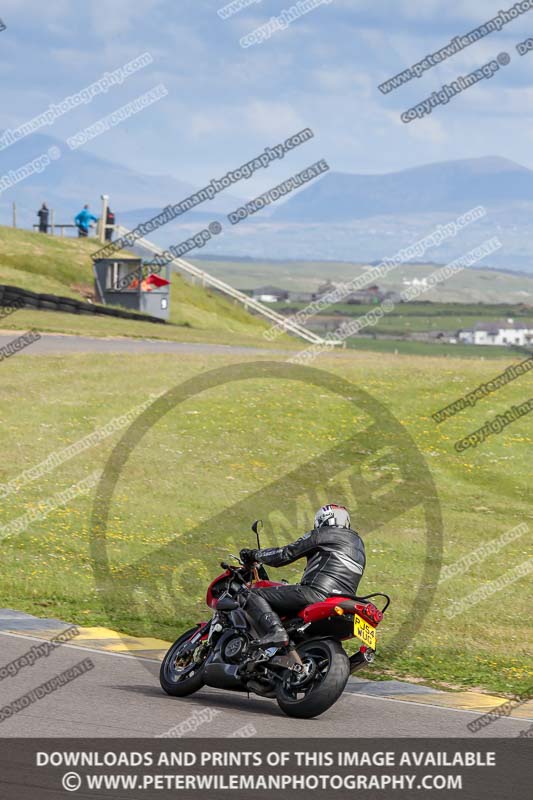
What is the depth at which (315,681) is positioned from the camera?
30.7 feet

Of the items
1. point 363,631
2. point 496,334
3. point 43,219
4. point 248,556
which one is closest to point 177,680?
point 248,556

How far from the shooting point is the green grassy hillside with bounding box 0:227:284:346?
41656 millimetres

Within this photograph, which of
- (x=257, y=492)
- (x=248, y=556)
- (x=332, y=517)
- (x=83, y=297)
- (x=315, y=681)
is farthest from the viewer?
(x=83, y=297)

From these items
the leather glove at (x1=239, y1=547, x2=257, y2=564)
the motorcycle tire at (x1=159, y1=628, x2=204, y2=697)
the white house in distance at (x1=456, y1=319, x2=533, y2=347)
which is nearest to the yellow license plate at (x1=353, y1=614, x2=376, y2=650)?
the leather glove at (x1=239, y1=547, x2=257, y2=564)

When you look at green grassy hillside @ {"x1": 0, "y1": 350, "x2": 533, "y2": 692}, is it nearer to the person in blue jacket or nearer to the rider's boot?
the rider's boot

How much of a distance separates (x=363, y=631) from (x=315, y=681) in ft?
1.91

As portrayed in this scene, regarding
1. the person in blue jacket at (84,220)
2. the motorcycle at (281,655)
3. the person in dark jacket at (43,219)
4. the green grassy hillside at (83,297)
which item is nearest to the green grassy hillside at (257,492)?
the motorcycle at (281,655)

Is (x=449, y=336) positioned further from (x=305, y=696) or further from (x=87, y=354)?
(x=305, y=696)

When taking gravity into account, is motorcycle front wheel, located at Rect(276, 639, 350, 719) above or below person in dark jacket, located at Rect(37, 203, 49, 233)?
below

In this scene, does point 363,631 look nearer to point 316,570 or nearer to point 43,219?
point 316,570

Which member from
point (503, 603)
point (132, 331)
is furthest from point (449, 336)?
point (503, 603)

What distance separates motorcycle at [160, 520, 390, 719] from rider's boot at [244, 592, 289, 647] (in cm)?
6

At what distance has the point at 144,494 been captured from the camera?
65.9 feet
